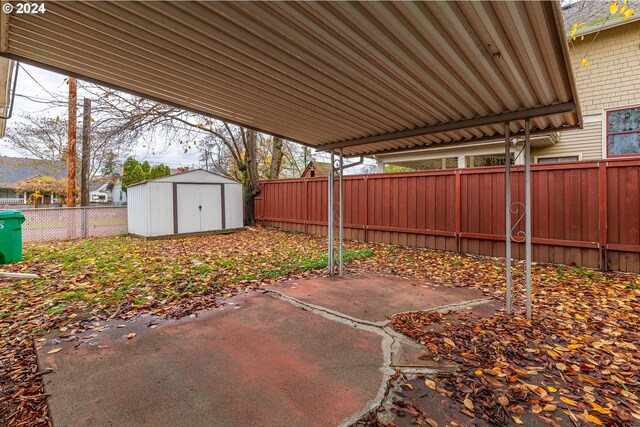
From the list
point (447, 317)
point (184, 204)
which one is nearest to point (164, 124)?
point (184, 204)

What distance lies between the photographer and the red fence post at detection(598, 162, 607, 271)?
4910mm

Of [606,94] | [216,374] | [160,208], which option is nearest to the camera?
[216,374]

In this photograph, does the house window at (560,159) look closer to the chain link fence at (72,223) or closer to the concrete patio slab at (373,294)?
the concrete patio slab at (373,294)

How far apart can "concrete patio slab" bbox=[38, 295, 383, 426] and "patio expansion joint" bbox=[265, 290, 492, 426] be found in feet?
0.16

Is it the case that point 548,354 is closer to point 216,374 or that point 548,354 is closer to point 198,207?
point 216,374

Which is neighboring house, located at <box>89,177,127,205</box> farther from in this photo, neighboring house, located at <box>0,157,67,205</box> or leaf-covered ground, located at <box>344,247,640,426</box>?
leaf-covered ground, located at <box>344,247,640,426</box>

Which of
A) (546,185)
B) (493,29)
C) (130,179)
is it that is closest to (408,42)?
(493,29)

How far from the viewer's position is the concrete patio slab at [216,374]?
69.4 inches

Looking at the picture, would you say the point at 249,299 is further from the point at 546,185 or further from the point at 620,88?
the point at 620,88

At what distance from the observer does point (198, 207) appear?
967 cm

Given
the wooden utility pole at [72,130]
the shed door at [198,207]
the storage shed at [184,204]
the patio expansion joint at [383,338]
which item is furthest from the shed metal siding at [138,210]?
the patio expansion joint at [383,338]

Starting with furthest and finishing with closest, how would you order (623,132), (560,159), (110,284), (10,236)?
(560,159), (623,132), (10,236), (110,284)

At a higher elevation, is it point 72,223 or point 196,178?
point 196,178

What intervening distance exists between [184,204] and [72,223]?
10.3 ft
